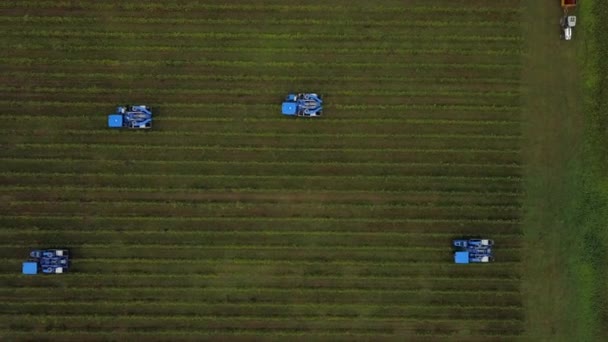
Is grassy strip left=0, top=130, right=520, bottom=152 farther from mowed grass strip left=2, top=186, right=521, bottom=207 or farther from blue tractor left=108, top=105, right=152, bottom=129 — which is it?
mowed grass strip left=2, top=186, right=521, bottom=207

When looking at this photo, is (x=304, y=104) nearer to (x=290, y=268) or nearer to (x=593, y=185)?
(x=290, y=268)

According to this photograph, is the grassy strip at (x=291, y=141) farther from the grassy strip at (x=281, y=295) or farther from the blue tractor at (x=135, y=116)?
the grassy strip at (x=281, y=295)

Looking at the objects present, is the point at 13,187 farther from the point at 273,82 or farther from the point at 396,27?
the point at 396,27

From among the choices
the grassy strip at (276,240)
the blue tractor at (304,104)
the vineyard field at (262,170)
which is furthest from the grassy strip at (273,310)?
the blue tractor at (304,104)

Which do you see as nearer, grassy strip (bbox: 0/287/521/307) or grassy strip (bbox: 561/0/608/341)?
grassy strip (bbox: 0/287/521/307)

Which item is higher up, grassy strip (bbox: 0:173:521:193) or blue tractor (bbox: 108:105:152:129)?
blue tractor (bbox: 108:105:152:129)

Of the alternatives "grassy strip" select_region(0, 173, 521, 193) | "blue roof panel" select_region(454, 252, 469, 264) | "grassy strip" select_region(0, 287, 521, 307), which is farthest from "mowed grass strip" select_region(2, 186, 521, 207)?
"grassy strip" select_region(0, 287, 521, 307)

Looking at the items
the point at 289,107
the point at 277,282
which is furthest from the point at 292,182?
the point at 277,282
